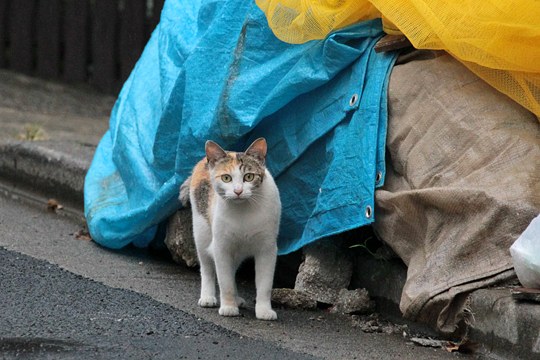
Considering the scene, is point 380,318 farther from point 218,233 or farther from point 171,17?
point 171,17

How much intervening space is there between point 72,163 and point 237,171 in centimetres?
247

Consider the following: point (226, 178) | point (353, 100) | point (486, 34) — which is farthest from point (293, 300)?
point (486, 34)

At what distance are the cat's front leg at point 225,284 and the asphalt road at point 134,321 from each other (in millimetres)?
55

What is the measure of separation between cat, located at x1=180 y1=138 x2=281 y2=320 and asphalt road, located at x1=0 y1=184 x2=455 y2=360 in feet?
0.41

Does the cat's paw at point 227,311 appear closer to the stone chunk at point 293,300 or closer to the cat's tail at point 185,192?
the stone chunk at point 293,300

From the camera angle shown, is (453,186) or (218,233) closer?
(453,186)

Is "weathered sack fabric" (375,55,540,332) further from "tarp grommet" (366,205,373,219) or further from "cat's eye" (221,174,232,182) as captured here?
"cat's eye" (221,174,232,182)

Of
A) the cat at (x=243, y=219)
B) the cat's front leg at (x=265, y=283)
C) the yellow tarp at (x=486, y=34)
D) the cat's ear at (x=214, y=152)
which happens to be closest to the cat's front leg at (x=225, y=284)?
the cat at (x=243, y=219)

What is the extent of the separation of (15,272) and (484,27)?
2.41m

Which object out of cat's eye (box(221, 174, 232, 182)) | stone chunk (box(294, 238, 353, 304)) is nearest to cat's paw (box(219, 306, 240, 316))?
stone chunk (box(294, 238, 353, 304))

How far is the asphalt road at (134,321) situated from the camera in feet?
13.6

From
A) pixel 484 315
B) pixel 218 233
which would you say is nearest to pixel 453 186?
pixel 484 315

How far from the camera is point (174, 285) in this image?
17.4ft

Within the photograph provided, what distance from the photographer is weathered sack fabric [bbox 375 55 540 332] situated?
422cm
